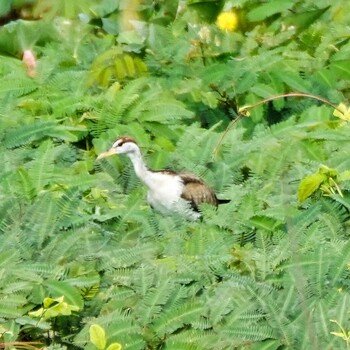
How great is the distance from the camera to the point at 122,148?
390 inches

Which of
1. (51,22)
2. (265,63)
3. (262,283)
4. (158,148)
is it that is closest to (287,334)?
(262,283)

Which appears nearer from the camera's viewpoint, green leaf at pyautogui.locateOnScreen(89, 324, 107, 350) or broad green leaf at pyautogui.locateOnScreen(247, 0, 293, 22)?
green leaf at pyautogui.locateOnScreen(89, 324, 107, 350)

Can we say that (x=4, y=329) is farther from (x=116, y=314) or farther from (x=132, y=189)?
(x=132, y=189)

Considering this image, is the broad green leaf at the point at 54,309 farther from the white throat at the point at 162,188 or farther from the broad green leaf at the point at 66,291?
the white throat at the point at 162,188

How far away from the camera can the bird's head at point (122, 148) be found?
32.5 feet

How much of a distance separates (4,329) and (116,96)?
15.4 feet

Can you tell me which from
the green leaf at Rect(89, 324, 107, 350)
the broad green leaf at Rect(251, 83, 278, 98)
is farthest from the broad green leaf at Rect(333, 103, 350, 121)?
the green leaf at Rect(89, 324, 107, 350)

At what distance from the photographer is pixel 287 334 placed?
6.24 metres

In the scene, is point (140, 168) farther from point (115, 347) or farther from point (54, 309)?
point (115, 347)

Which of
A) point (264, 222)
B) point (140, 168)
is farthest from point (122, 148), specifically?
point (264, 222)

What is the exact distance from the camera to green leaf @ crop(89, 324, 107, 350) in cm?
614

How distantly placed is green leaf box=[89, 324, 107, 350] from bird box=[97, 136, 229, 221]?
291 centimetres

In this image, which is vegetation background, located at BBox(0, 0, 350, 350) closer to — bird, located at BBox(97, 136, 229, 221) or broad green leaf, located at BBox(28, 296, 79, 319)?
broad green leaf, located at BBox(28, 296, 79, 319)

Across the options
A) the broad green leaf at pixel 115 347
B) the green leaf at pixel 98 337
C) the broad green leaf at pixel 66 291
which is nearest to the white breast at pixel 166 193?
the broad green leaf at pixel 66 291
